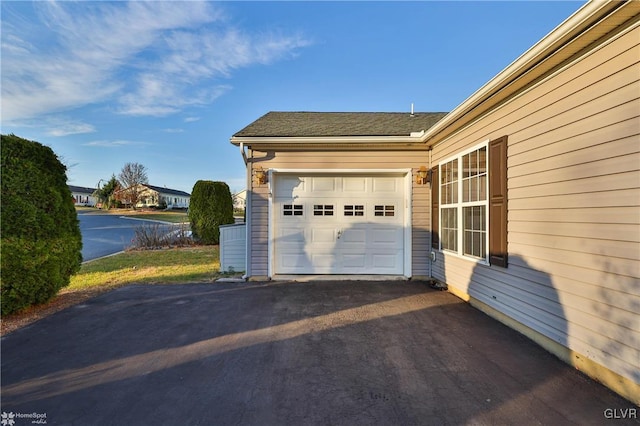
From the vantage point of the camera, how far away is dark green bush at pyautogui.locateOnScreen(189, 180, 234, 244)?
1123 centimetres

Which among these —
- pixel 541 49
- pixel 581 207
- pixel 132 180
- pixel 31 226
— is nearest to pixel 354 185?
pixel 541 49

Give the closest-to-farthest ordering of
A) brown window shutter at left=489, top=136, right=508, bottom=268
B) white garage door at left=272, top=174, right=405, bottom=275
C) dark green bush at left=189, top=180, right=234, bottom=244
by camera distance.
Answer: brown window shutter at left=489, top=136, right=508, bottom=268 < white garage door at left=272, top=174, right=405, bottom=275 < dark green bush at left=189, top=180, right=234, bottom=244

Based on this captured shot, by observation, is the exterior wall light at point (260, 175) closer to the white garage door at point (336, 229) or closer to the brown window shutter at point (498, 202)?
the white garage door at point (336, 229)

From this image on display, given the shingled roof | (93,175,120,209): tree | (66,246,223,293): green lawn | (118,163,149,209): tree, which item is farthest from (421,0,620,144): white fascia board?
(93,175,120,209): tree

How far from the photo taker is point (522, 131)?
3.20 m

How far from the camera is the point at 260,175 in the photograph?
5566mm

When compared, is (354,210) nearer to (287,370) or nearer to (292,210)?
(292,210)

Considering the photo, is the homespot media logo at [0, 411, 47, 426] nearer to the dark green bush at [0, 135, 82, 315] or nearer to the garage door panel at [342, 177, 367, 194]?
the dark green bush at [0, 135, 82, 315]

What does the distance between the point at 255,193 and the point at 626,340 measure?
542 cm

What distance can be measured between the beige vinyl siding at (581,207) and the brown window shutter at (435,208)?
186 centimetres

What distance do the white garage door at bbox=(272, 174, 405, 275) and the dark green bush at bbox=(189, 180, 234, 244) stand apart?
21.3ft

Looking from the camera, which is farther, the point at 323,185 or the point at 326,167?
the point at 323,185

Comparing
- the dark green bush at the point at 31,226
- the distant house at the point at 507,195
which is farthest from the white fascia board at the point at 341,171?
the dark green bush at the point at 31,226

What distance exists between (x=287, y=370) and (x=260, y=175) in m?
3.99
